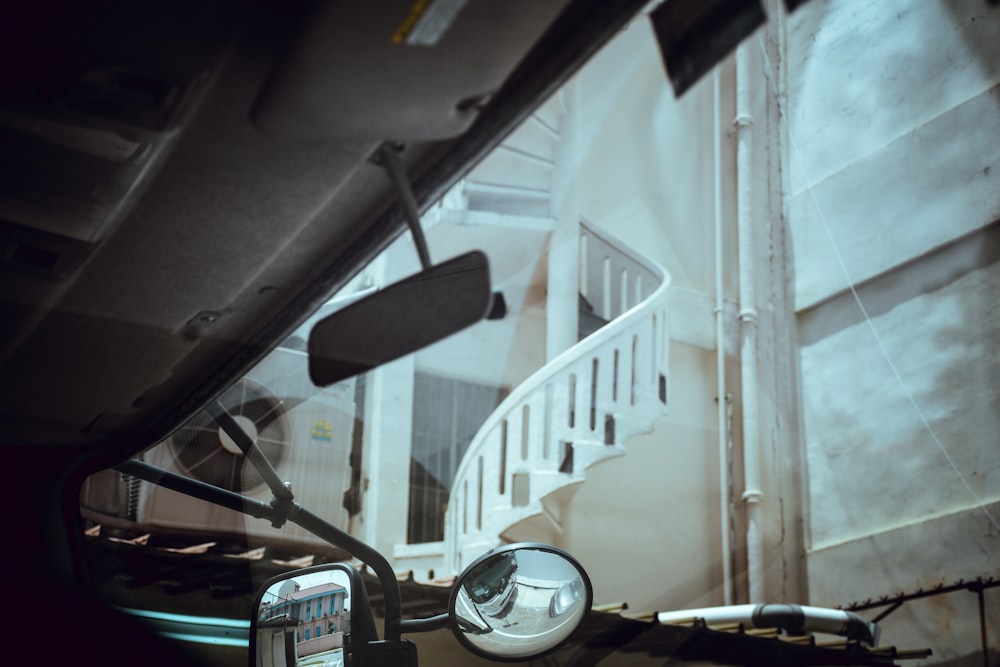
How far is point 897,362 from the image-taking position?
4.14m

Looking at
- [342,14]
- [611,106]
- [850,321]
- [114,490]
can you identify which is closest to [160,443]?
[114,490]

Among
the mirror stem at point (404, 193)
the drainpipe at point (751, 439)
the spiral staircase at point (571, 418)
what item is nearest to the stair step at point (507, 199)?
the mirror stem at point (404, 193)

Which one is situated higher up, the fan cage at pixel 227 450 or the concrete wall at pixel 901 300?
the concrete wall at pixel 901 300

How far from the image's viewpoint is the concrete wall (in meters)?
2.51

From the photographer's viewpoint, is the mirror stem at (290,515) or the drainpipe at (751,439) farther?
the drainpipe at (751,439)

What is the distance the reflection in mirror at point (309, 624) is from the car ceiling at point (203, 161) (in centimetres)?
29

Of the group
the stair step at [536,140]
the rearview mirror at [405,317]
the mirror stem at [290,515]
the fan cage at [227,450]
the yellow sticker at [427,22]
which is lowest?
the mirror stem at [290,515]

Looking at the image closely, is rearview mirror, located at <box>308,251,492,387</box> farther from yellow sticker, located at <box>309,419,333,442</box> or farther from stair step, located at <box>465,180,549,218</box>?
stair step, located at <box>465,180,549,218</box>

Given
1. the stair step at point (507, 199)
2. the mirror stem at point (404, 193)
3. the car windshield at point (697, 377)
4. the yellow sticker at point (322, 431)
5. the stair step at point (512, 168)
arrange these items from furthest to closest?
the stair step at point (512, 168) < the stair step at point (507, 199) < the yellow sticker at point (322, 431) < the car windshield at point (697, 377) < the mirror stem at point (404, 193)

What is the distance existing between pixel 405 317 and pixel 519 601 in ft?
1.10

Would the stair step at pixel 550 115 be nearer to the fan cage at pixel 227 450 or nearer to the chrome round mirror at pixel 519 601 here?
the fan cage at pixel 227 450

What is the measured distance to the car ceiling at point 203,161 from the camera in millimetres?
862

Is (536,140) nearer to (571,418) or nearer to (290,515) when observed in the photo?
(290,515)

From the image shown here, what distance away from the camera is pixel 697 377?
5.79 metres
